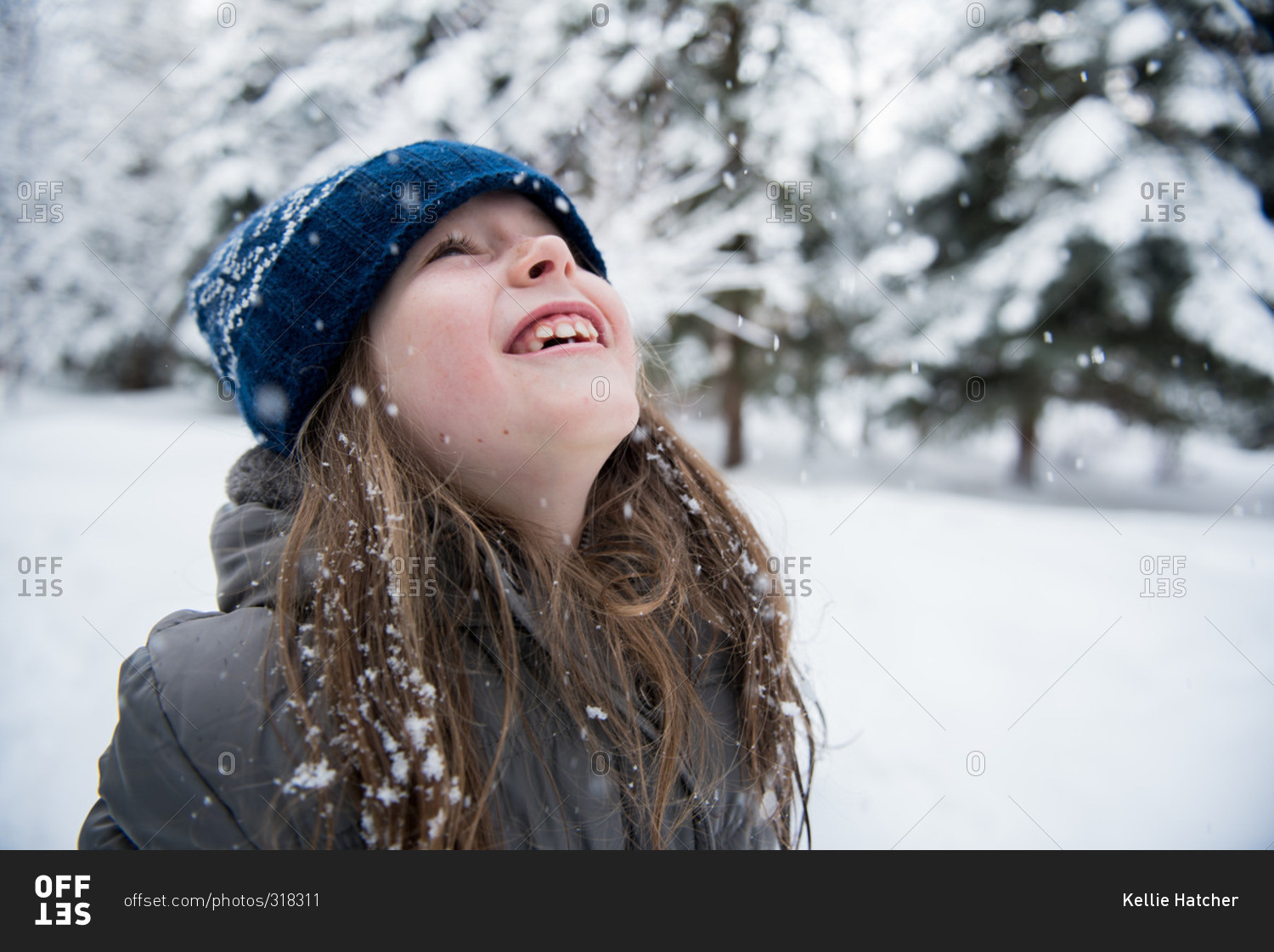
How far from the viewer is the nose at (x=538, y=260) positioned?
123 centimetres

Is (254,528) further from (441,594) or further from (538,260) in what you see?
(538,260)

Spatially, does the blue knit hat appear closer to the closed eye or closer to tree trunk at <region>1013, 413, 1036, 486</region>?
the closed eye

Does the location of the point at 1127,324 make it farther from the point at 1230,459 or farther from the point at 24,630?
the point at 24,630

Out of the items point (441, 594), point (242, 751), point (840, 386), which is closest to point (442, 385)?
point (441, 594)

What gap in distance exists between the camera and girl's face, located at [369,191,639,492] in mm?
1145

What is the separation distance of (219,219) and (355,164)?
6773 millimetres

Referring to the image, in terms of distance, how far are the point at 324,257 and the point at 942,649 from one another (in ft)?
11.5

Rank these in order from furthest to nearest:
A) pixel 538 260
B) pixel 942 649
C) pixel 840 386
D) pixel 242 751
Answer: pixel 840 386
pixel 942 649
pixel 538 260
pixel 242 751

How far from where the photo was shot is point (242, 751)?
953 mm

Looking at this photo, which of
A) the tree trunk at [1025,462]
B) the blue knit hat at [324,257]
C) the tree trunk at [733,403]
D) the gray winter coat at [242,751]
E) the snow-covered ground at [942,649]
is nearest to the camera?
the gray winter coat at [242,751]

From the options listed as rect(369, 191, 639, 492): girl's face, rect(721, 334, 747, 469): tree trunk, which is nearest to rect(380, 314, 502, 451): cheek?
rect(369, 191, 639, 492): girl's face
